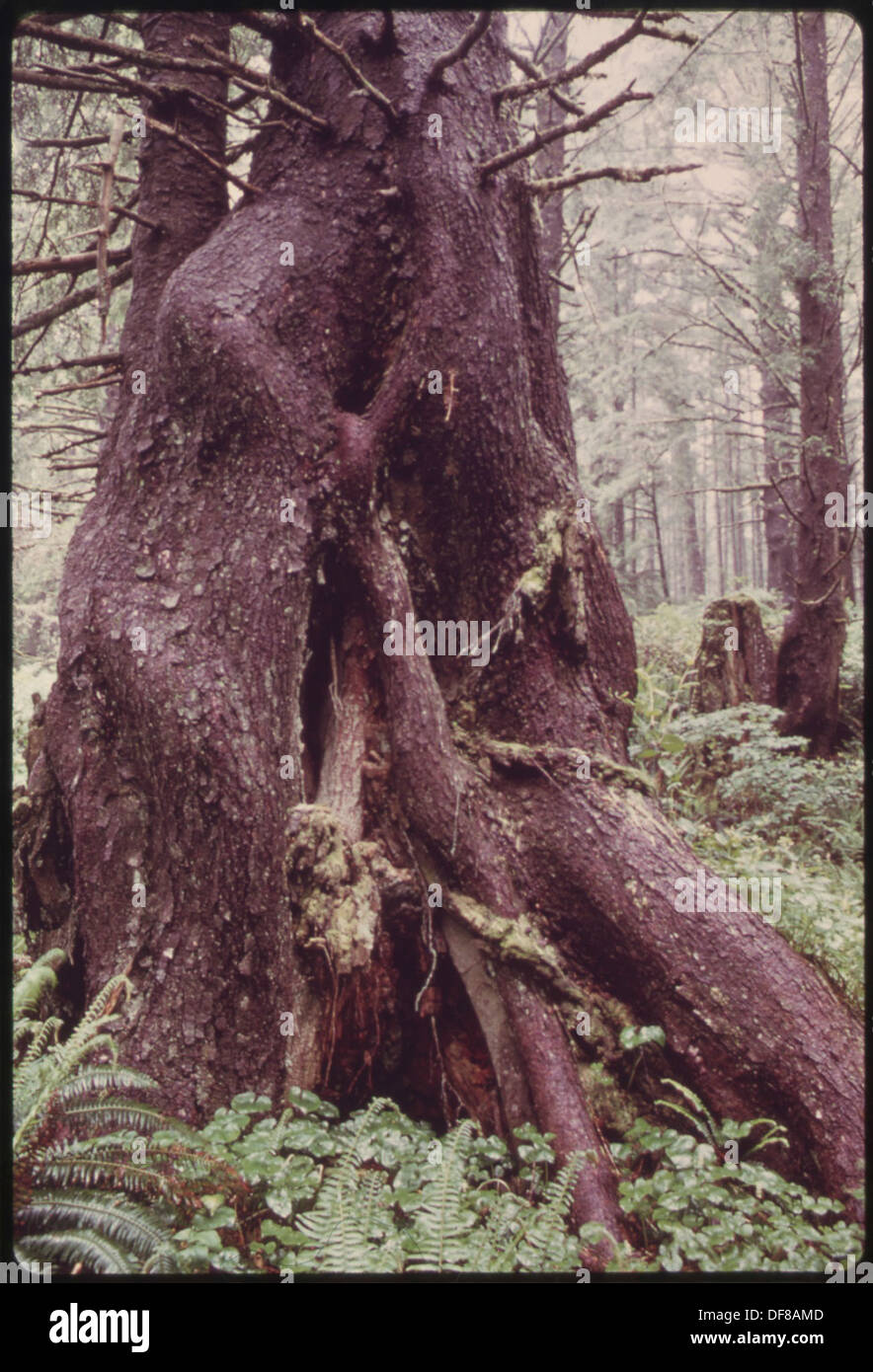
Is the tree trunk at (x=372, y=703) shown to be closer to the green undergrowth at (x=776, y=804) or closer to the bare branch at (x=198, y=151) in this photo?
the bare branch at (x=198, y=151)

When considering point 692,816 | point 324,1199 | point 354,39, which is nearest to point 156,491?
point 354,39

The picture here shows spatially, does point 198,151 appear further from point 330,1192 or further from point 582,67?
point 330,1192

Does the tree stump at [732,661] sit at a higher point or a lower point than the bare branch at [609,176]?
lower

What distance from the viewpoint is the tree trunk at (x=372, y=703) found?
2.70m

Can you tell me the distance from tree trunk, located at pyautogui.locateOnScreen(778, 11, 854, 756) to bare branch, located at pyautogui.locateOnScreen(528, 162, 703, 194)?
199 inches

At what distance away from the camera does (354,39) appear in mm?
3387

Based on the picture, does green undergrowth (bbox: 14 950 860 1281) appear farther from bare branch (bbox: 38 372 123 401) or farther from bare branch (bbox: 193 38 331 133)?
bare branch (bbox: 193 38 331 133)

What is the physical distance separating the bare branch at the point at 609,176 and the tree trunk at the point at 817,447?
5.04 m

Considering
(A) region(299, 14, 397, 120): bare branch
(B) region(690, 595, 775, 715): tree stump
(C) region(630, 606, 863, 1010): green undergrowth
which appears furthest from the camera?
(B) region(690, 595, 775, 715): tree stump

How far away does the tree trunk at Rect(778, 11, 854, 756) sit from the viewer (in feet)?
25.3

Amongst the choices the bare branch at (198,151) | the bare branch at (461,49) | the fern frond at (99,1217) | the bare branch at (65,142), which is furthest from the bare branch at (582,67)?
the fern frond at (99,1217)

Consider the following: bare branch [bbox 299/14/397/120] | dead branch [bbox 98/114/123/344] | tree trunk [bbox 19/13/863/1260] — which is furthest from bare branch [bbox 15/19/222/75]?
tree trunk [bbox 19/13/863/1260]

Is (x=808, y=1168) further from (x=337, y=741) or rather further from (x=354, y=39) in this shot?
(x=354, y=39)

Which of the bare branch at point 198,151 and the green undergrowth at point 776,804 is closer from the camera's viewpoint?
the bare branch at point 198,151
